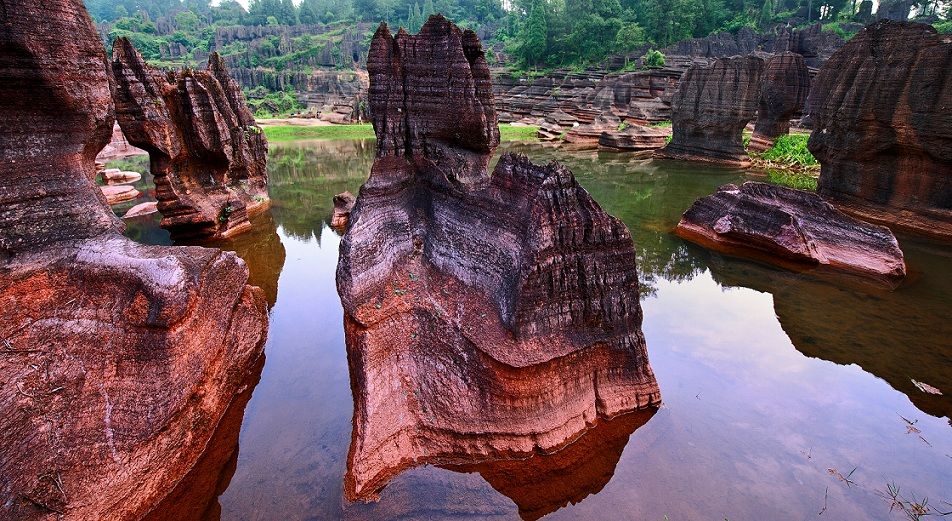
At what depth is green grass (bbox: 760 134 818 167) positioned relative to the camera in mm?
22719

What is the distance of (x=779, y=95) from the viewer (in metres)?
25.6

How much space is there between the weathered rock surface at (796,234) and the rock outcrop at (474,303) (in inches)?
293

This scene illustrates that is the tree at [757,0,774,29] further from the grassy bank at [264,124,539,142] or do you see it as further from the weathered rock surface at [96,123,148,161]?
the weathered rock surface at [96,123,148,161]

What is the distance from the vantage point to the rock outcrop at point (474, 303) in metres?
5.64

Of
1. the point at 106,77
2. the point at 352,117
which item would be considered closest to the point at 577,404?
the point at 106,77

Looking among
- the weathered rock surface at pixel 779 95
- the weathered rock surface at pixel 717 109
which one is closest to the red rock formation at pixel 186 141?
the weathered rock surface at pixel 717 109

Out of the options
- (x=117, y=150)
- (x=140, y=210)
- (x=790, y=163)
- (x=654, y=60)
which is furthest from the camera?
(x=654, y=60)

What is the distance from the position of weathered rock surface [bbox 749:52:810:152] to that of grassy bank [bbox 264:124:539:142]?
1598 centimetres

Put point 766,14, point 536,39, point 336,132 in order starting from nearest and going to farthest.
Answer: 1. point 336,132
2. point 766,14
3. point 536,39

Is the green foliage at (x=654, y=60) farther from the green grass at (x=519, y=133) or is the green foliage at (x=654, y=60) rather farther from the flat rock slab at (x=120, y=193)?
the flat rock slab at (x=120, y=193)

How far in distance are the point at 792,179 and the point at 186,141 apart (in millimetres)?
23172

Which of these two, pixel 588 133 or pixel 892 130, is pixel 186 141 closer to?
pixel 892 130

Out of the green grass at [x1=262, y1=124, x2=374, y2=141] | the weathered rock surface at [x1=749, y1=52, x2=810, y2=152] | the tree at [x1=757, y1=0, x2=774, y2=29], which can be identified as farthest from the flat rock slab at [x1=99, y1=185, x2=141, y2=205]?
the tree at [x1=757, y1=0, x2=774, y2=29]

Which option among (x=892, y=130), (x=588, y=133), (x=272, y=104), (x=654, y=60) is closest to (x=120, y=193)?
(x=892, y=130)
